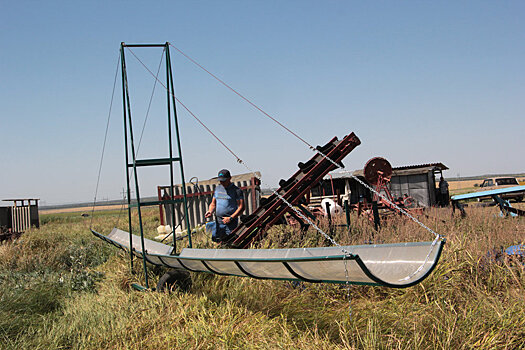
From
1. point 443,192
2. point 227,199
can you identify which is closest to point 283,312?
point 227,199

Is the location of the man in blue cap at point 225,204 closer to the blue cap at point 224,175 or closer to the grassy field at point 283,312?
the blue cap at point 224,175

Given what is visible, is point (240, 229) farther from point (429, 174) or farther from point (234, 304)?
point (429, 174)

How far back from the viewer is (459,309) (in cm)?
405

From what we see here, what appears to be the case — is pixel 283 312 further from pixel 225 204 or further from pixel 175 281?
pixel 225 204

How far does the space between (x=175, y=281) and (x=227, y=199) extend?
199 cm

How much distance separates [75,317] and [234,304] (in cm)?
195

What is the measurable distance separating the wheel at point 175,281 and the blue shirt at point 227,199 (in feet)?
5.95

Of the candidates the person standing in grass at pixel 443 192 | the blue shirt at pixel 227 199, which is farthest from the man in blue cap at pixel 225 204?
the person standing in grass at pixel 443 192

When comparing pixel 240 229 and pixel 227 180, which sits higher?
pixel 227 180

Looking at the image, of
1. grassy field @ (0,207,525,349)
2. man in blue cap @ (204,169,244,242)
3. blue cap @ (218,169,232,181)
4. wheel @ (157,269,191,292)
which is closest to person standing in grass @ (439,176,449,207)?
grassy field @ (0,207,525,349)

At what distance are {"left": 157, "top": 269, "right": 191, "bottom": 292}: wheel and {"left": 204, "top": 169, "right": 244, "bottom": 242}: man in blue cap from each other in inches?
63.0

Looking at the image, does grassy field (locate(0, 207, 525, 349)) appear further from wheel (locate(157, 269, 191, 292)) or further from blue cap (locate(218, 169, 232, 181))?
blue cap (locate(218, 169, 232, 181))

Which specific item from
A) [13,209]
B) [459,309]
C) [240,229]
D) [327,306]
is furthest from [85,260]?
[13,209]

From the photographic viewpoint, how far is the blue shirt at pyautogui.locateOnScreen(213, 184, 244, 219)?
7.18 meters
